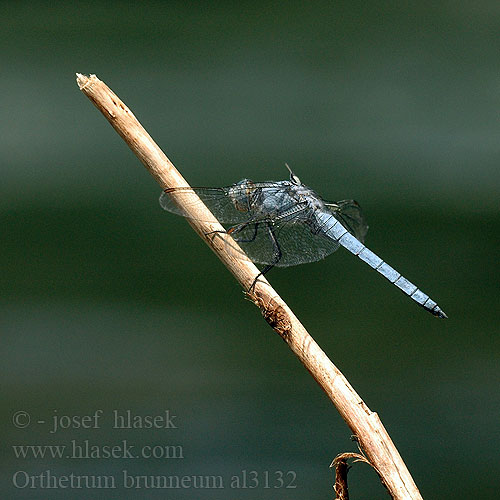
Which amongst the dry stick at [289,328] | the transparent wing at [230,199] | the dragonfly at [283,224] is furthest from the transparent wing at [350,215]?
the dry stick at [289,328]

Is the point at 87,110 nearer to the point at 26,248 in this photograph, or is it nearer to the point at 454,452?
the point at 26,248

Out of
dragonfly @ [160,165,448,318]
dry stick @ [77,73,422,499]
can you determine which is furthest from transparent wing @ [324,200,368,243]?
dry stick @ [77,73,422,499]

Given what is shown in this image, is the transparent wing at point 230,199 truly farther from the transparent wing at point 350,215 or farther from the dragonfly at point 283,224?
the transparent wing at point 350,215

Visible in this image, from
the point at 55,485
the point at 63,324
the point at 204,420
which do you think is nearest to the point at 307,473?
the point at 204,420

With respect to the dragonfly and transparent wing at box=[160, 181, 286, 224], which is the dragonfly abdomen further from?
transparent wing at box=[160, 181, 286, 224]

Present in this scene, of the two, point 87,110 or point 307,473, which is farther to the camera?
point 87,110

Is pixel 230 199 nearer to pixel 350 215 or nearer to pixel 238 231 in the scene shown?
pixel 238 231

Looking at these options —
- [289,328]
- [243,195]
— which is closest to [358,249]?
[243,195]
